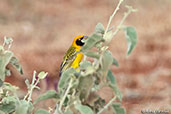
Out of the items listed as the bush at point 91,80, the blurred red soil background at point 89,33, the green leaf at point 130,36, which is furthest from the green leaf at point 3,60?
the blurred red soil background at point 89,33

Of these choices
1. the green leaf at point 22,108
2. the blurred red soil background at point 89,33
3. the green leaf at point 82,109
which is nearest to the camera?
the green leaf at point 82,109

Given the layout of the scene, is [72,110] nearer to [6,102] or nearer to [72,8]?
[6,102]

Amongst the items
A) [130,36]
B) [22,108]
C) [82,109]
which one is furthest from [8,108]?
[130,36]

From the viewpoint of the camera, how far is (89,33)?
22.3 feet

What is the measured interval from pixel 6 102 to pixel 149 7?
21.6ft

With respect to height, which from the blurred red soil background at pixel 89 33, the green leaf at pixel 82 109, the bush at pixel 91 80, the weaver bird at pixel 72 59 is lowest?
the green leaf at pixel 82 109

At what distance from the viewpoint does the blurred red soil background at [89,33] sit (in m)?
5.09

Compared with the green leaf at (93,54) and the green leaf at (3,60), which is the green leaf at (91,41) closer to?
the green leaf at (93,54)

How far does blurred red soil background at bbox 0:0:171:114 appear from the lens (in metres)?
5.09

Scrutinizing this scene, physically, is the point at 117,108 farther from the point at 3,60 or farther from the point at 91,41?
the point at 3,60

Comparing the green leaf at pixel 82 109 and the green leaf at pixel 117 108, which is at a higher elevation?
the green leaf at pixel 117 108

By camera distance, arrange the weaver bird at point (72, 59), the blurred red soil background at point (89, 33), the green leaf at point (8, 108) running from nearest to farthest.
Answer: the green leaf at point (8, 108) → the weaver bird at point (72, 59) → the blurred red soil background at point (89, 33)

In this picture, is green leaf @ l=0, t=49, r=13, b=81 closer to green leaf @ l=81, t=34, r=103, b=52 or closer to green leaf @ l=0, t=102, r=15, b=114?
green leaf @ l=0, t=102, r=15, b=114

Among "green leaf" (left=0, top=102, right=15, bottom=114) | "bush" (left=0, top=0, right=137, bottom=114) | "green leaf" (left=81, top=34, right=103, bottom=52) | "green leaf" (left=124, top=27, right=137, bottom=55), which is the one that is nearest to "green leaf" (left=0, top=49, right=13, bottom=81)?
"bush" (left=0, top=0, right=137, bottom=114)
